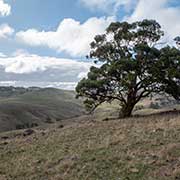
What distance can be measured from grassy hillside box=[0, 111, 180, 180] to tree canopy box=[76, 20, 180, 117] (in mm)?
12591

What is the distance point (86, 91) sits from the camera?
36438 mm

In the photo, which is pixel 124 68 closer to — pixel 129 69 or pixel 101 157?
pixel 129 69

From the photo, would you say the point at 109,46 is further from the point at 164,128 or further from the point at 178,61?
the point at 164,128

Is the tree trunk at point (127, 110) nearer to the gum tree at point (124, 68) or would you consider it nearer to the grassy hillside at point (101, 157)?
the gum tree at point (124, 68)

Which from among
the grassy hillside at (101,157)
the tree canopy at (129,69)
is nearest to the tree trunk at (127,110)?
the tree canopy at (129,69)

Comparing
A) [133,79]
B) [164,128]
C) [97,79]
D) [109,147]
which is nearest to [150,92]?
[133,79]

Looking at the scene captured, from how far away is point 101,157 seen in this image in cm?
1550

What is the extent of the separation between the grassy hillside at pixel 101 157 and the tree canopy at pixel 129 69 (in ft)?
41.3

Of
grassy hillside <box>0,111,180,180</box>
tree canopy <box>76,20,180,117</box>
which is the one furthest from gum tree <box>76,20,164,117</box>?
grassy hillside <box>0,111,180,180</box>

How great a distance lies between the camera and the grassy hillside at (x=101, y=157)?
12.9 meters

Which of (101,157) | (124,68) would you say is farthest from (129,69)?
(101,157)

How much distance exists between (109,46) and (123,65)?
3.84 m

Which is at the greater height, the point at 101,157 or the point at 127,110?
the point at 127,110

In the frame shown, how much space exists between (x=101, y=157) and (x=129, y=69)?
19036mm
